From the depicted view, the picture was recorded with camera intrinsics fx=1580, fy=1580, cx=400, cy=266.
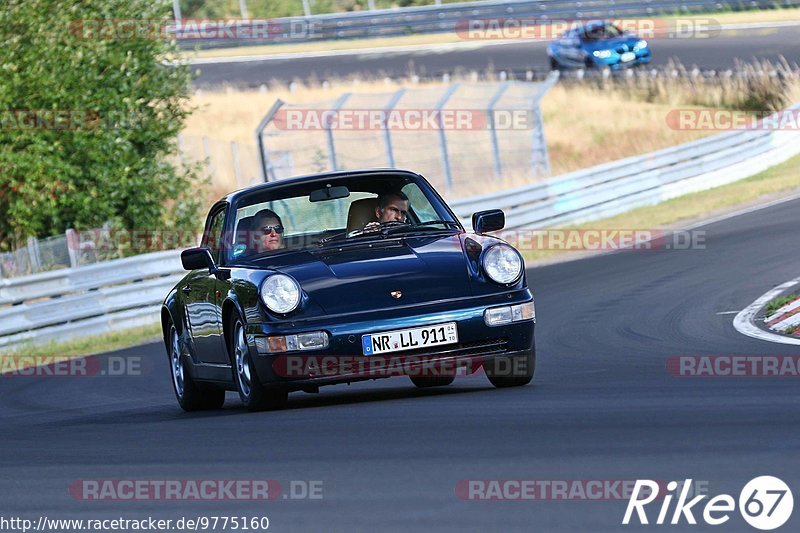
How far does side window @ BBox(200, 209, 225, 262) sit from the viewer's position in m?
10.3

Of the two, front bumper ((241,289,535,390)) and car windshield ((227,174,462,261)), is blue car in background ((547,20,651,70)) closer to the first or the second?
car windshield ((227,174,462,261))

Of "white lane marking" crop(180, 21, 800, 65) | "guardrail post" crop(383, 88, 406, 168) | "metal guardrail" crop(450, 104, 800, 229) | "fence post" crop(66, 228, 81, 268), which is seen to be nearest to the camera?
"fence post" crop(66, 228, 81, 268)

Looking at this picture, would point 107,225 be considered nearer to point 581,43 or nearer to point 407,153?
point 407,153

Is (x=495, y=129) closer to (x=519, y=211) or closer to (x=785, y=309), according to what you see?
(x=519, y=211)

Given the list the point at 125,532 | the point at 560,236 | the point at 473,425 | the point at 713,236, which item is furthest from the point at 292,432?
the point at 560,236

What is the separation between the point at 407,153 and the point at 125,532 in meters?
26.4

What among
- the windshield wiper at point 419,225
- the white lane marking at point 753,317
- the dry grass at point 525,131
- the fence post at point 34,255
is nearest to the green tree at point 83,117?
the fence post at point 34,255

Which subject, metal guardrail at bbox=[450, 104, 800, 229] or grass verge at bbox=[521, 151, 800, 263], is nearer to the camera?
grass verge at bbox=[521, 151, 800, 263]

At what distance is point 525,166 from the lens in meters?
28.9

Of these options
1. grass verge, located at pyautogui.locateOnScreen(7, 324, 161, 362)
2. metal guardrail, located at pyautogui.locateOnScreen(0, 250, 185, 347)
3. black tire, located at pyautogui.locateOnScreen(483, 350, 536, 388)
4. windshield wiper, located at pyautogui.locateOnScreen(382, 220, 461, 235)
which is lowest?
grass verge, located at pyautogui.locateOnScreen(7, 324, 161, 362)

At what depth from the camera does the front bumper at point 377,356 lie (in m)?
8.66

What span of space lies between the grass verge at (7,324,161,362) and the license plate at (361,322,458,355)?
894 centimetres

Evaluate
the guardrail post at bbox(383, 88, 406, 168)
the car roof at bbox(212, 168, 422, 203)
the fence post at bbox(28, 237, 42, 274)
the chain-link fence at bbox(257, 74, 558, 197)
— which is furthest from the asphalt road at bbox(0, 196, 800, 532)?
the chain-link fence at bbox(257, 74, 558, 197)

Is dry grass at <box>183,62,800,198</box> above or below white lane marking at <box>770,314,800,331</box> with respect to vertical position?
below
